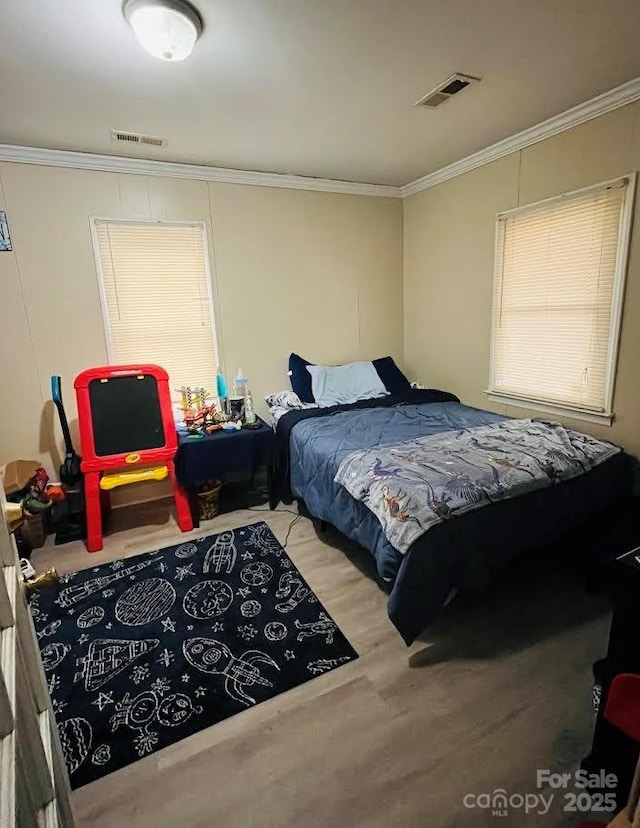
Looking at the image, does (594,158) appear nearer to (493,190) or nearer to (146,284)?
(493,190)

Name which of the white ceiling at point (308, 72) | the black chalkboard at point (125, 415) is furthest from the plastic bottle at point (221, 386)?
the white ceiling at point (308, 72)

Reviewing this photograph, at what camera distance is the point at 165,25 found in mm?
1591

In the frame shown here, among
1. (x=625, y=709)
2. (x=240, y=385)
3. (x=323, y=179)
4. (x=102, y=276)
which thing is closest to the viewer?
(x=625, y=709)

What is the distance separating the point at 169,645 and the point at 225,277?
104 inches

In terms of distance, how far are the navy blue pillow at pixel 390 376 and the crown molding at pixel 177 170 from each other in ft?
5.03

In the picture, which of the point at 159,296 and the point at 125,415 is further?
the point at 159,296

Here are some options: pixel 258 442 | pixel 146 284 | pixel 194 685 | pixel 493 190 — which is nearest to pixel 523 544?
pixel 194 685

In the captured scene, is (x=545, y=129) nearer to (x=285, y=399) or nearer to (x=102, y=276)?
(x=285, y=399)

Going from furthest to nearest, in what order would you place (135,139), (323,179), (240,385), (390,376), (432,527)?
(390,376) → (323,179) → (240,385) → (135,139) → (432,527)

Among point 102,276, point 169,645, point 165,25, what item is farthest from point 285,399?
point 165,25

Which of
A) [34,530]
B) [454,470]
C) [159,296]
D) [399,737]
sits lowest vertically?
[399,737]

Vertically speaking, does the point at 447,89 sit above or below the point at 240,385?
above

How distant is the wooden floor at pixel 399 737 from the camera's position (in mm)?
1314

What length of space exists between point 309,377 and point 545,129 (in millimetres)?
2354
